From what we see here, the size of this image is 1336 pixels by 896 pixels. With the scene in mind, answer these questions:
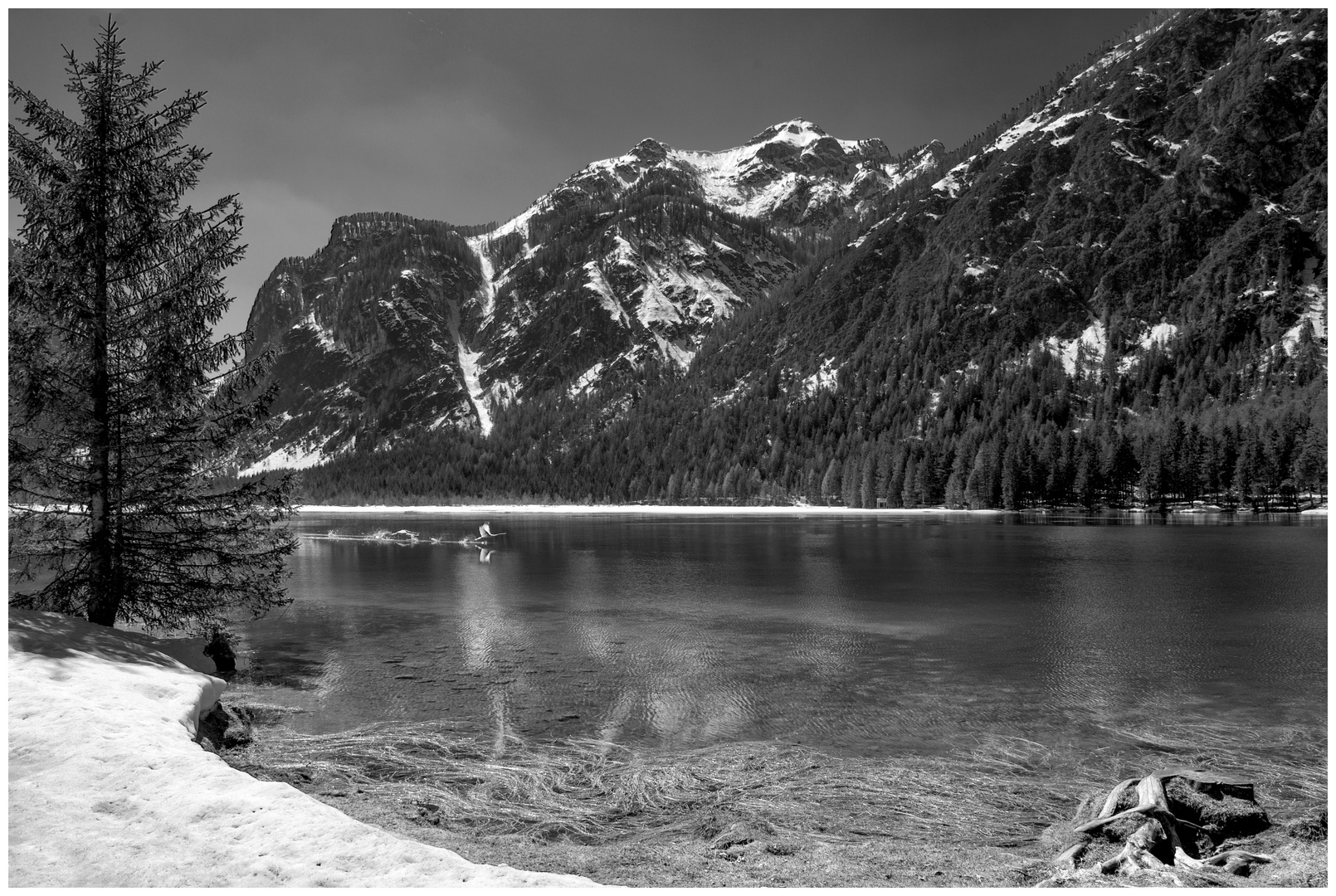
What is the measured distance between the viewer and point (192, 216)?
16969 mm

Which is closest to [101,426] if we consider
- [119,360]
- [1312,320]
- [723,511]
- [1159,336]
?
[119,360]

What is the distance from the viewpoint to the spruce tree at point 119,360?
15430 mm

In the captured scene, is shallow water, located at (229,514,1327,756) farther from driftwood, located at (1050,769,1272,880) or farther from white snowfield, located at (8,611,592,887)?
white snowfield, located at (8,611,592,887)

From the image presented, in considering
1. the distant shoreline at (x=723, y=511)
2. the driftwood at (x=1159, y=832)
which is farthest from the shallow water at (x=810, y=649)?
the distant shoreline at (x=723, y=511)

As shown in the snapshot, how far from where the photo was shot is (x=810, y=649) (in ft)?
69.3

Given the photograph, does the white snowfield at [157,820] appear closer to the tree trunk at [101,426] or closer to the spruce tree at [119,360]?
the tree trunk at [101,426]

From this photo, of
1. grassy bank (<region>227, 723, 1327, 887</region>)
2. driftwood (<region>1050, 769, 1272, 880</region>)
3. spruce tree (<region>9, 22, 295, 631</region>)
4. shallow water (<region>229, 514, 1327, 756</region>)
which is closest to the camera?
driftwood (<region>1050, 769, 1272, 880</region>)

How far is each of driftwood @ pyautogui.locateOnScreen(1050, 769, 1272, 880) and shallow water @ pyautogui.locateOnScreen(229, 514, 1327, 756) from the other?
13.0 ft

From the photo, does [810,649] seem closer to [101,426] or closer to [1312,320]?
[101,426]

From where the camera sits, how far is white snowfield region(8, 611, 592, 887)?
6289 millimetres

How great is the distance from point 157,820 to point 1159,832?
386 inches

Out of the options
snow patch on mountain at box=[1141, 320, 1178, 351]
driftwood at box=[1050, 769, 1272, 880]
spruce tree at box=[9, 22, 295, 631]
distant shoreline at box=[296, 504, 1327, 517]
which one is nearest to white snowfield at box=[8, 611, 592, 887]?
driftwood at box=[1050, 769, 1272, 880]

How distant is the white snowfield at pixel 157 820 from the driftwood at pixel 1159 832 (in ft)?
17.2

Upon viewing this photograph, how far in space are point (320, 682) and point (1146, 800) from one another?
15.9m
